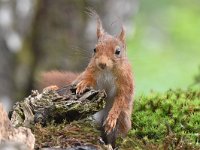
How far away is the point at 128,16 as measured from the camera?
7.13 m

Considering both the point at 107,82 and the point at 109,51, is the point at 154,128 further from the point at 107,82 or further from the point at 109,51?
the point at 109,51

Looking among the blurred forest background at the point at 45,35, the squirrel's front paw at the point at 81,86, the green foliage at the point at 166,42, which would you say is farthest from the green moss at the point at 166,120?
the green foliage at the point at 166,42

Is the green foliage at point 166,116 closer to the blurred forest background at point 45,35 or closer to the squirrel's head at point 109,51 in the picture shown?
the squirrel's head at point 109,51

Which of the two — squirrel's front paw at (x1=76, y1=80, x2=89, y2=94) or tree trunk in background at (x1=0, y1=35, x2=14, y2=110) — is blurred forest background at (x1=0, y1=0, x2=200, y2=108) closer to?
tree trunk in background at (x1=0, y1=35, x2=14, y2=110)

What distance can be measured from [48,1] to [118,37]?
293 centimetres

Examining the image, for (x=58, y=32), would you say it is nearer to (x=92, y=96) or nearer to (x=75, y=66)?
(x=75, y=66)

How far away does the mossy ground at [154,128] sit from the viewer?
148 inches

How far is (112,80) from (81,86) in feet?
0.80

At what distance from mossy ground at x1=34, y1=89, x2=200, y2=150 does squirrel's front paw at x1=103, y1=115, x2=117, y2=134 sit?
9cm

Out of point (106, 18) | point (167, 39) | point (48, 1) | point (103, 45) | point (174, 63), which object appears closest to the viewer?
point (103, 45)

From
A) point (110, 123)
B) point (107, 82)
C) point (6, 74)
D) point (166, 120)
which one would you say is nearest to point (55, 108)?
point (110, 123)

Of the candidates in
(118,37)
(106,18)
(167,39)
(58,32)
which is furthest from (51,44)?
(167,39)

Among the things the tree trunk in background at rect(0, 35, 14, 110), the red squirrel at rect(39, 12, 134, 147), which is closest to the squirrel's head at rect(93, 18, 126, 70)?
the red squirrel at rect(39, 12, 134, 147)

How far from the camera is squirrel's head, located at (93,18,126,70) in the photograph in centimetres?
445
